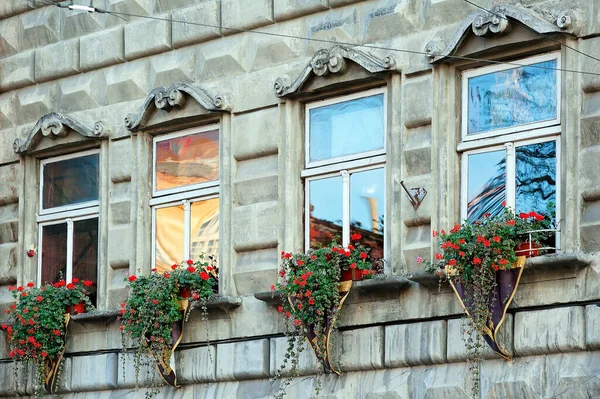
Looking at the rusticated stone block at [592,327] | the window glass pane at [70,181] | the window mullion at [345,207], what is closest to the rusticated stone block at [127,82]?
the window glass pane at [70,181]

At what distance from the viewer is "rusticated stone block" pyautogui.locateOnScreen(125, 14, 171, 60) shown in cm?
1825

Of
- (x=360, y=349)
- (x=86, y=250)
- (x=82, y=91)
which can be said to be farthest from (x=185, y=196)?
(x=360, y=349)

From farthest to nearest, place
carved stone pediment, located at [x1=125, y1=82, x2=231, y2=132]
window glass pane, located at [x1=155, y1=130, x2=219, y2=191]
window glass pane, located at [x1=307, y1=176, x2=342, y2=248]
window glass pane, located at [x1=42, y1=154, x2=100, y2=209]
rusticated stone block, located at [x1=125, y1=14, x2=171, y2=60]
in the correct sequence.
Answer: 1. window glass pane, located at [x1=42, y1=154, x2=100, y2=209]
2. rusticated stone block, located at [x1=125, y1=14, x2=171, y2=60]
3. window glass pane, located at [x1=155, y1=130, x2=219, y2=191]
4. carved stone pediment, located at [x1=125, y1=82, x2=231, y2=132]
5. window glass pane, located at [x1=307, y1=176, x2=342, y2=248]

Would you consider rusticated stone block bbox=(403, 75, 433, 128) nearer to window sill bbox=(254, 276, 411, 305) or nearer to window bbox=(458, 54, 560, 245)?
window bbox=(458, 54, 560, 245)

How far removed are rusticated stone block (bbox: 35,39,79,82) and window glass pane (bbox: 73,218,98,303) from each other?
60.5 inches

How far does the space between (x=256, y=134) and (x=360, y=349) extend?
2451 mm

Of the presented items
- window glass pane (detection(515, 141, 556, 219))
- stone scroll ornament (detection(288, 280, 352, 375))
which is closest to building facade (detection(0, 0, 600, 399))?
window glass pane (detection(515, 141, 556, 219))

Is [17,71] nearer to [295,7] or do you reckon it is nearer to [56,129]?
[56,129]

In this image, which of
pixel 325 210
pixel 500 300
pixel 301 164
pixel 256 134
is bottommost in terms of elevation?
pixel 500 300

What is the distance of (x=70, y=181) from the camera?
19.2 meters

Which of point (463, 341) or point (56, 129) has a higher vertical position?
point (56, 129)

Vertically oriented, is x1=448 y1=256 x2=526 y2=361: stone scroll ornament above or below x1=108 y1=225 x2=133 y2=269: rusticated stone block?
below

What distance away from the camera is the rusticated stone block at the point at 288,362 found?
53.7ft

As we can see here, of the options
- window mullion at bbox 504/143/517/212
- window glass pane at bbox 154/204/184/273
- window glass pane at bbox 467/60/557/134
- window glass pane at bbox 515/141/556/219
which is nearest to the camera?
window glass pane at bbox 515/141/556/219
